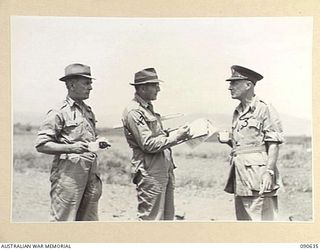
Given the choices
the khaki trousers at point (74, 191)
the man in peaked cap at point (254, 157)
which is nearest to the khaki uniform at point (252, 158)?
the man in peaked cap at point (254, 157)

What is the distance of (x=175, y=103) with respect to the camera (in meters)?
0.83

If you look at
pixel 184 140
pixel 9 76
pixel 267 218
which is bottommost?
pixel 267 218

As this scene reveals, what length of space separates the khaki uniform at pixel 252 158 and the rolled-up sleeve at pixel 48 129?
0.89 feet

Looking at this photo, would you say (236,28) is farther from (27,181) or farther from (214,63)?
(27,181)

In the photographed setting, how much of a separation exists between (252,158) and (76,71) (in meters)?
0.30

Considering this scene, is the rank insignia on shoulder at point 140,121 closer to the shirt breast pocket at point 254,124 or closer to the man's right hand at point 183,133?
the man's right hand at point 183,133

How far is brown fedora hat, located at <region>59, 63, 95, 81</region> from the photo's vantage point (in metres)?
0.83

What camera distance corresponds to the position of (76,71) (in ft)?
2.72

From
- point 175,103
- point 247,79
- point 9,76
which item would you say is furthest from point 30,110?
point 247,79

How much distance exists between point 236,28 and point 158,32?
12cm

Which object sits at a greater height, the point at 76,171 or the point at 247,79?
the point at 247,79

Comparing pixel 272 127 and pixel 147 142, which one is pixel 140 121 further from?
pixel 272 127

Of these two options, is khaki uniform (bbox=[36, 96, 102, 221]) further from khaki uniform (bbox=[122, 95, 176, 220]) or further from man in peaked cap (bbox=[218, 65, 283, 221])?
man in peaked cap (bbox=[218, 65, 283, 221])

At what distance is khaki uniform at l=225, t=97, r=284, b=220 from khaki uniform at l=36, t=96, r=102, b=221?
211mm
